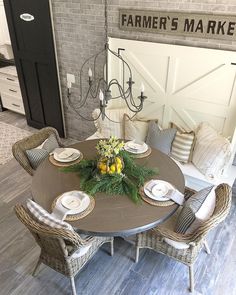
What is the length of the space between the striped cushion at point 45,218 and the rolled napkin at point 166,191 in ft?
2.27

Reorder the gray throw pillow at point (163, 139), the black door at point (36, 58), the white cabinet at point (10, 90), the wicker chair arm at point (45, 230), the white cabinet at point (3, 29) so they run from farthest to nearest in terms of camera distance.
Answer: the white cabinet at point (10, 90), the white cabinet at point (3, 29), the black door at point (36, 58), the gray throw pillow at point (163, 139), the wicker chair arm at point (45, 230)

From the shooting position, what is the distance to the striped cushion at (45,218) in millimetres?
1630

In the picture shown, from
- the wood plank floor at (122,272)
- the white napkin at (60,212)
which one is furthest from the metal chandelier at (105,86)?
the wood plank floor at (122,272)

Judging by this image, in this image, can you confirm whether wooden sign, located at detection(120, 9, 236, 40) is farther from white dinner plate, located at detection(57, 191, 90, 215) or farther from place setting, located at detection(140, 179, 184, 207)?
white dinner plate, located at detection(57, 191, 90, 215)

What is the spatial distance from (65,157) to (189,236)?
50.1 inches

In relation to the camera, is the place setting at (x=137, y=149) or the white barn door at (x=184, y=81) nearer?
the place setting at (x=137, y=149)

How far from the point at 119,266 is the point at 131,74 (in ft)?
7.05

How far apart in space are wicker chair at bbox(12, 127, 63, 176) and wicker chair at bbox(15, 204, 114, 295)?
0.84 m

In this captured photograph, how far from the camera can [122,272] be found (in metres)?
2.27

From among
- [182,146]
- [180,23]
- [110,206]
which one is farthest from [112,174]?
[180,23]

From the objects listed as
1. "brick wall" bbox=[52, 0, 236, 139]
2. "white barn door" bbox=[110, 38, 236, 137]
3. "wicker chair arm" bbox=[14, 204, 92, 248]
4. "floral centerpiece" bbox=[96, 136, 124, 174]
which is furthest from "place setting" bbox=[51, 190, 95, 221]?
"brick wall" bbox=[52, 0, 236, 139]

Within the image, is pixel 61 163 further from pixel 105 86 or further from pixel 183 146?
pixel 105 86

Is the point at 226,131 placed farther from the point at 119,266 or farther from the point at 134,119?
the point at 119,266

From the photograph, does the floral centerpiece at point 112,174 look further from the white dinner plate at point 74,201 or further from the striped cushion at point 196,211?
the striped cushion at point 196,211
